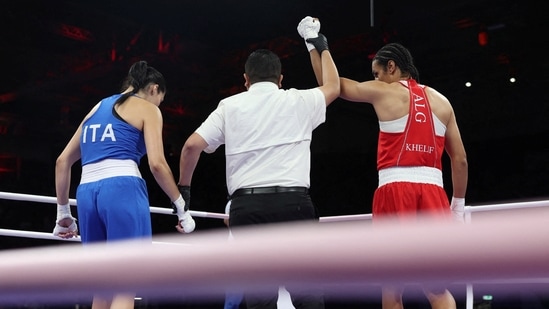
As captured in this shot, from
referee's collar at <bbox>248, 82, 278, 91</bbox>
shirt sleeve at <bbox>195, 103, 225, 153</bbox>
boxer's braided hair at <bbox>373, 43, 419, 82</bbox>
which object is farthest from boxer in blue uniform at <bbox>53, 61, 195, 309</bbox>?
Answer: boxer's braided hair at <bbox>373, 43, 419, 82</bbox>

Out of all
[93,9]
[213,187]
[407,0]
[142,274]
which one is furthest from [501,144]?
[142,274]

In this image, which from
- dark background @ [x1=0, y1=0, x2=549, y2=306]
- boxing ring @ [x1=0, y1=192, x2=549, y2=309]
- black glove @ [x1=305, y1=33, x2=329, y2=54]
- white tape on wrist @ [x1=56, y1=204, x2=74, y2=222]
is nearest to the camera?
boxing ring @ [x1=0, y1=192, x2=549, y2=309]

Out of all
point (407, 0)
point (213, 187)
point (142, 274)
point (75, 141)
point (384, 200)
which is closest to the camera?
point (142, 274)

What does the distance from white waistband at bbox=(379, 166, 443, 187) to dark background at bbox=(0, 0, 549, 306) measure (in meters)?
6.84

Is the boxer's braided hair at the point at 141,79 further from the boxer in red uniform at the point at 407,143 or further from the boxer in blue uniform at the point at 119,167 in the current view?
the boxer in red uniform at the point at 407,143

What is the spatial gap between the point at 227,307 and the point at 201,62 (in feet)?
27.9

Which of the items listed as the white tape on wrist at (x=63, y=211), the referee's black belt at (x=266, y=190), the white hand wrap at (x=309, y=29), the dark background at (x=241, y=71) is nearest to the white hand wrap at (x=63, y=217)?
the white tape on wrist at (x=63, y=211)

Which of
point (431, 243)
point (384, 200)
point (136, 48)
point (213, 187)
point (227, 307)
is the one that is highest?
point (136, 48)

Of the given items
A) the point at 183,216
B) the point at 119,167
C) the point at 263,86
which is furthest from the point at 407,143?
the point at 119,167

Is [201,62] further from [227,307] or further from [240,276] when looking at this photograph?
[240,276]

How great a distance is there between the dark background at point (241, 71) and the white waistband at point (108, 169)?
7.04 metres

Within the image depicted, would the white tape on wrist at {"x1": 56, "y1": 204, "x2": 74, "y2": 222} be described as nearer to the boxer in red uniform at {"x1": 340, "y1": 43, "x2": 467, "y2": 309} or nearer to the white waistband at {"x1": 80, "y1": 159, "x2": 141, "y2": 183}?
the white waistband at {"x1": 80, "y1": 159, "x2": 141, "y2": 183}

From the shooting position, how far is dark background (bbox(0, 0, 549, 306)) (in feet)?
31.3

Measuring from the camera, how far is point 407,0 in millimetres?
9250
